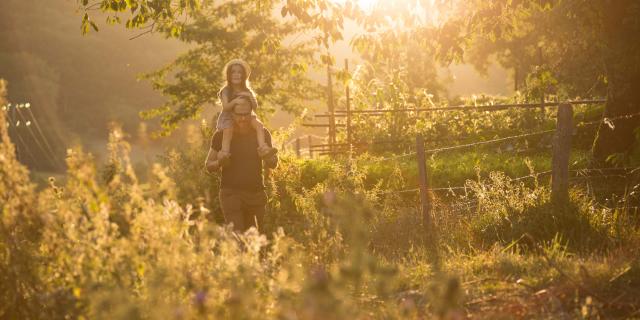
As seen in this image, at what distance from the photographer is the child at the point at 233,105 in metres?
6.70

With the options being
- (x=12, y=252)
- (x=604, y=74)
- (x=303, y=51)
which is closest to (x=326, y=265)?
(x=12, y=252)

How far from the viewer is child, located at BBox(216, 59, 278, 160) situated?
6.70 meters

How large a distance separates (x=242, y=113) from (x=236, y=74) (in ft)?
1.51

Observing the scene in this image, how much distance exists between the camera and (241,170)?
6805 millimetres

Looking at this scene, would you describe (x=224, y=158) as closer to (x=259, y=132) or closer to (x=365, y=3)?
(x=259, y=132)

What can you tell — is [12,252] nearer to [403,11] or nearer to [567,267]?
[567,267]

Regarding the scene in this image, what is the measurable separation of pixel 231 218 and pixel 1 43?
59419mm

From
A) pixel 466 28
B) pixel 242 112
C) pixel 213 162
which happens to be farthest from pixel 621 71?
pixel 213 162

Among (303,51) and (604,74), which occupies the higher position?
(303,51)

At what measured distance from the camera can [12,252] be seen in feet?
12.7

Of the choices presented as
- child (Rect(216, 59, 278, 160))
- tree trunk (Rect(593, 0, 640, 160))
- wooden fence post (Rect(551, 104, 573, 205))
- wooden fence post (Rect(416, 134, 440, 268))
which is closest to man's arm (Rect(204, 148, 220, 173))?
child (Rect(216, 59, 278, 160))

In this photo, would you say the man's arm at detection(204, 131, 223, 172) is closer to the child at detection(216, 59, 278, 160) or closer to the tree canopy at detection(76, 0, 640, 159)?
the child at detection(216, 59, 278, 160)

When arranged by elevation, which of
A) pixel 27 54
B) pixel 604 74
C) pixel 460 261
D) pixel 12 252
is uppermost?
pixel 27 54

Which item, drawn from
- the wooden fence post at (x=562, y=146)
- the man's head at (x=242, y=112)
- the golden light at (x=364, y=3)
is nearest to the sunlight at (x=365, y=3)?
the golden light at (x=364, y=3)
